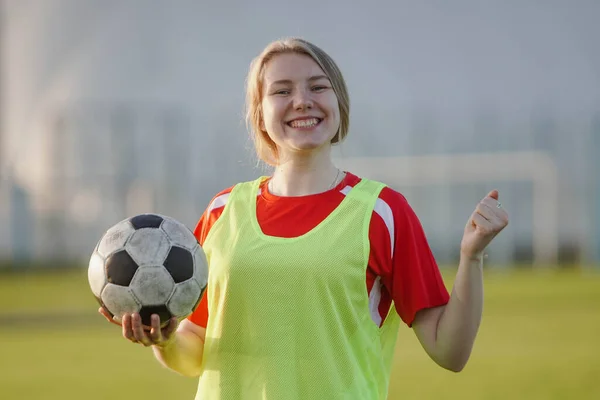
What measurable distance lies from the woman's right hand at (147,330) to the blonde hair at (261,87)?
69 cm

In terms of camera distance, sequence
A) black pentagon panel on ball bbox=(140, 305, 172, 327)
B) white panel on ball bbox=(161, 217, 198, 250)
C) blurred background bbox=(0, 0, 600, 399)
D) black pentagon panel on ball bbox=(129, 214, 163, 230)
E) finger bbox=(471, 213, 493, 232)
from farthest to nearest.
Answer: blurred background bbox=(0, 0, 600, 399), black pentagon panel on ball bbox=(129, 214, 163, 230), white panel on ball bbox=(161, 217, 198, 250), black pentagon panel on ball bbox=(140, 305, 172, 327), finger bbox=(471, 213, 493, 232)

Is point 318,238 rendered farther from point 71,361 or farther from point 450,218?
point 450,218

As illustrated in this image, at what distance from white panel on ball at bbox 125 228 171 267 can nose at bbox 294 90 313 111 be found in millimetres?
573

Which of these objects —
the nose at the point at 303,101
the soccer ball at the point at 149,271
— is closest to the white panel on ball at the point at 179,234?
the soccer ball at the point at 149,271

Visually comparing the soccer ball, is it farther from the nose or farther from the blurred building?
the blurred building

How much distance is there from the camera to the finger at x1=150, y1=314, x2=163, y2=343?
272cm

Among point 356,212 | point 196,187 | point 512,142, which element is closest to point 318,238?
point 356,212

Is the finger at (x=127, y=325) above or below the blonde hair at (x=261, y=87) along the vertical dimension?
below

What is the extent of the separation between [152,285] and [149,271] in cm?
6

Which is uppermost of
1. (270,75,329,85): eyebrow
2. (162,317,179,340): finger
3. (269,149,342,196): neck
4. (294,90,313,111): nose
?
(270,75,329,85): eyebrow

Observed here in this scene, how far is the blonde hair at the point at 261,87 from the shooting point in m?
2.96

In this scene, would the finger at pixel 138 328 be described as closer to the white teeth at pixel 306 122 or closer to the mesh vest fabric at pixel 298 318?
the mesh vest fabric at pixel 298 318

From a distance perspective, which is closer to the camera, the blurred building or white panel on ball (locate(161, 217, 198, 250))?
white panel on ball (locate(161, 217, 198, 250))

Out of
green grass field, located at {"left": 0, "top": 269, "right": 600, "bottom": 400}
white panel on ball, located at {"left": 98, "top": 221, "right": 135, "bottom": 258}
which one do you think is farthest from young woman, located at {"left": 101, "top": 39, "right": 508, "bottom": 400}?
green grass field, located at {"left": 0, "top": 269, "right": 600, "bottom": 400}
